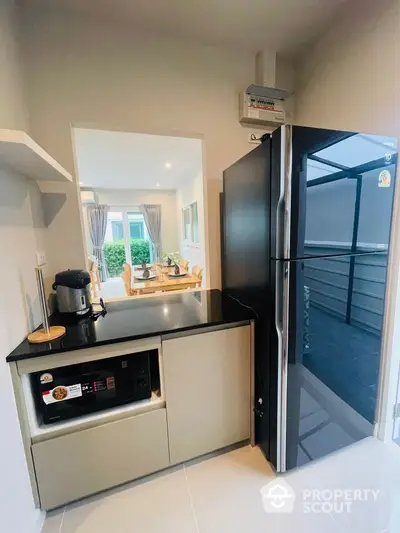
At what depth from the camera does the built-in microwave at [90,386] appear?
1.15 m

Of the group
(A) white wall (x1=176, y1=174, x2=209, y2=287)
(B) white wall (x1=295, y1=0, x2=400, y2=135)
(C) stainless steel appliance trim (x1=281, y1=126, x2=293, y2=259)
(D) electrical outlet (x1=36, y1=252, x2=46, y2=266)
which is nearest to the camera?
(C) stainless steel appliance trim (x1=281, y1=126, x2=293, y2=259)

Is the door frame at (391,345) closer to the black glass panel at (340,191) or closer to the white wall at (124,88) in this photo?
the black glass panel at (340,191)

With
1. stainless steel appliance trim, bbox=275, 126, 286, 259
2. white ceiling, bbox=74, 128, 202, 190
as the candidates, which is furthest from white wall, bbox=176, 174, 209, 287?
stainless steel appliance trim, bbox=275, 126, 286, 259

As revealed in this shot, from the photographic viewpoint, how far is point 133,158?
4.16m

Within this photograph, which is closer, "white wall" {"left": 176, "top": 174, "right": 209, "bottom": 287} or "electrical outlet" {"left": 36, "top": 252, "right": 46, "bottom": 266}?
"electrical outlet" {"left": 36, "top": 252, "right": 46, "bottom": 266}

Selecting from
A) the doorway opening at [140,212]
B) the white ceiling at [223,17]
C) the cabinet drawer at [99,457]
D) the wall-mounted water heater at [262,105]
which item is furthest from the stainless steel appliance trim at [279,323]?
the doorway opening at [140,212]

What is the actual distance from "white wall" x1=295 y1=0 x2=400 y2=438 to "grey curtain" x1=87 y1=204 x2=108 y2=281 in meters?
6.51

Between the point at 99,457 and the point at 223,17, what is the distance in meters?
2.55

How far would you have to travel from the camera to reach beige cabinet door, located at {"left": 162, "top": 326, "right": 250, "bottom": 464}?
1304mm

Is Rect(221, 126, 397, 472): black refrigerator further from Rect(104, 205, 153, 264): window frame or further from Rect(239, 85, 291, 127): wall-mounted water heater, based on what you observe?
Rect(104, 205, 153, 264): window frame

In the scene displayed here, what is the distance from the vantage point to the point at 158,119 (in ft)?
5.44

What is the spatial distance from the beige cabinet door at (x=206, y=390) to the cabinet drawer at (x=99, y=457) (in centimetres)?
10

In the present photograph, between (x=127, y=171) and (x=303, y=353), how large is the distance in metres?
4.99

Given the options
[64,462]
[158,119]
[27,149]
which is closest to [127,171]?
[158,119]
